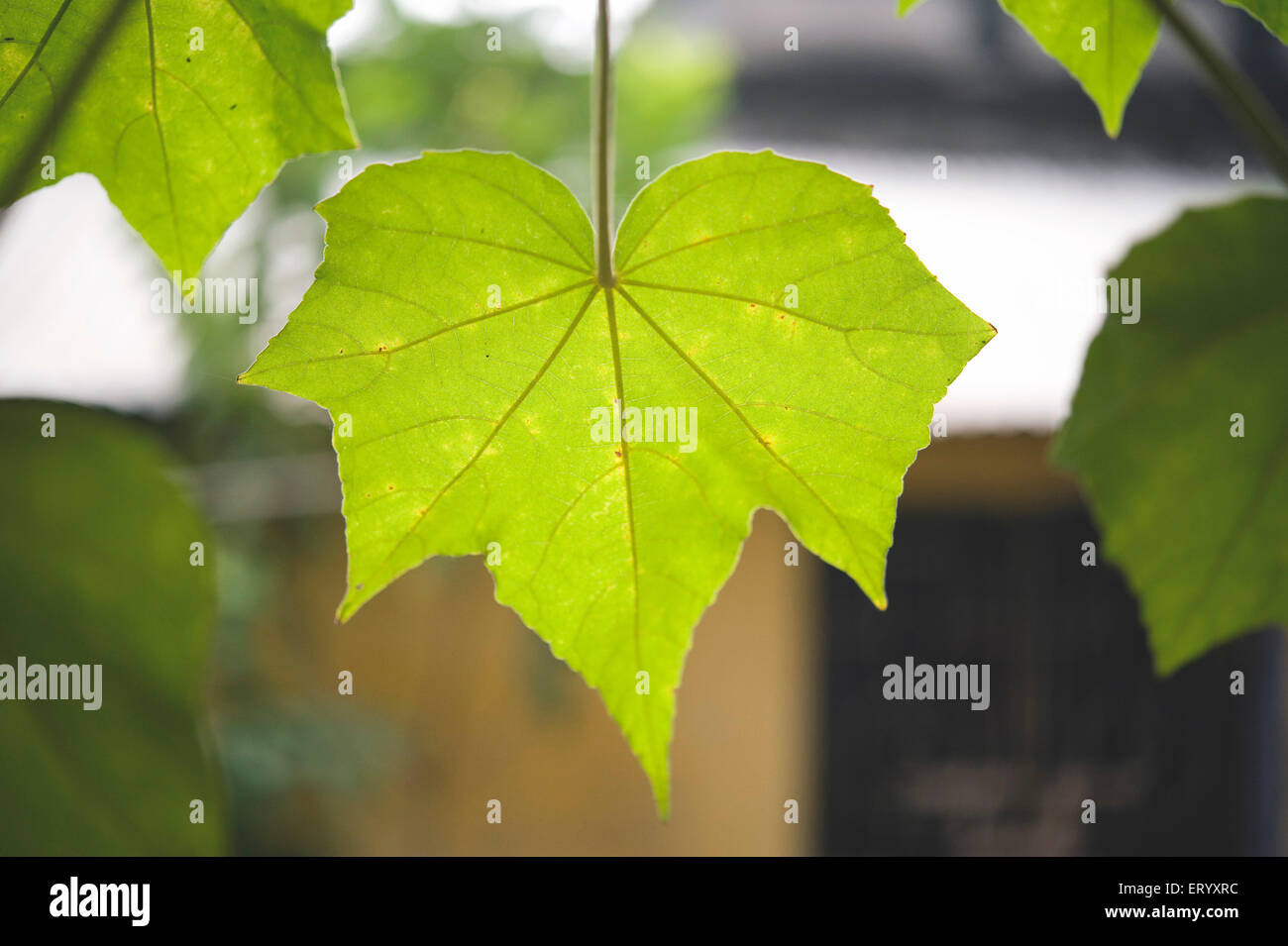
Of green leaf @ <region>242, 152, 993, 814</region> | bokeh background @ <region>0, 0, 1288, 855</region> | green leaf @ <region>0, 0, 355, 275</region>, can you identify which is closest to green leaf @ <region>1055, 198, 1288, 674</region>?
green leaf @ <region>242, 152, 993, 814</region>

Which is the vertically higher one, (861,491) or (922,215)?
(922,215)

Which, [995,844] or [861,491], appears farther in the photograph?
[995,844]

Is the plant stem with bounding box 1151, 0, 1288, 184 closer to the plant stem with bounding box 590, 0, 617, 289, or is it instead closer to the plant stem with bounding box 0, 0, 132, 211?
the plant stem with bounding box 590, 0, 617, 289

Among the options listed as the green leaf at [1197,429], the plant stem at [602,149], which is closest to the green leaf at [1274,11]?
the green leaf at [1197,429]

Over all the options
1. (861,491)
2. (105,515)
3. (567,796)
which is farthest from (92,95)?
(567,796)

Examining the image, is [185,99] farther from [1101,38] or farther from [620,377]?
[1101,38]

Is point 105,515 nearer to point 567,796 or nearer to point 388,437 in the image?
point 388,437

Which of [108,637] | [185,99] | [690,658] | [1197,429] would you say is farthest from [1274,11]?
[690,658]
